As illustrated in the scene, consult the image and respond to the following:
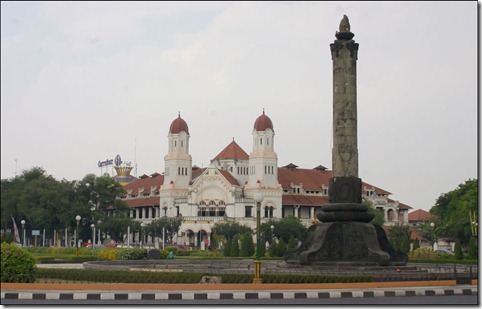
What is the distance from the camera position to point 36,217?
Result: 89312 mm

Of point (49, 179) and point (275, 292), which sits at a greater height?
point (49, 179)

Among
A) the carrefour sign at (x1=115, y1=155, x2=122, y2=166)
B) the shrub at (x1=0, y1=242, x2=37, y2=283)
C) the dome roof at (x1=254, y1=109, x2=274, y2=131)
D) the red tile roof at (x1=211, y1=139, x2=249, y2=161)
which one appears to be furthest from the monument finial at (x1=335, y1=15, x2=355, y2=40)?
the carrefour sign at (x1=115, y1=155, x2=122, y2=166)

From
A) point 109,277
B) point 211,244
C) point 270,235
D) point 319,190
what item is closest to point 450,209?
point 270,235

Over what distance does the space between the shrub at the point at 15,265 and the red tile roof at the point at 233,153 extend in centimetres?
10403

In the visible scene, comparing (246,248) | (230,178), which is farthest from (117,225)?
(246,248)

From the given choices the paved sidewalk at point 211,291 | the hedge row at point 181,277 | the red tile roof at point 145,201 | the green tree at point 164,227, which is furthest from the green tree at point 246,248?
the red tile roof at point 145,201

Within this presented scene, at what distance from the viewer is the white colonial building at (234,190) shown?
11656 centimetres

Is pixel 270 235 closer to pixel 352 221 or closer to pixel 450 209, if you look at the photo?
pixel 450 209

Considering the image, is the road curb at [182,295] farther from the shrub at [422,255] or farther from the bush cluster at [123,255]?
the shrub at [422,255]

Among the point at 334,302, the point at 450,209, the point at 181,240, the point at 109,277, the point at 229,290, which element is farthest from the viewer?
the point at 181,240

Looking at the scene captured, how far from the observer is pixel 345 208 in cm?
3147

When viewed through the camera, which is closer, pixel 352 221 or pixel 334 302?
pixel 334 302

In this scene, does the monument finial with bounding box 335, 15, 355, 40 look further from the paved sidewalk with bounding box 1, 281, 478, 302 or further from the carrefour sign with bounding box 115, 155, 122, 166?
the carrefour sign with bounding box 115, 155, 122, 166

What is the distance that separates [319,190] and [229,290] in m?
104
